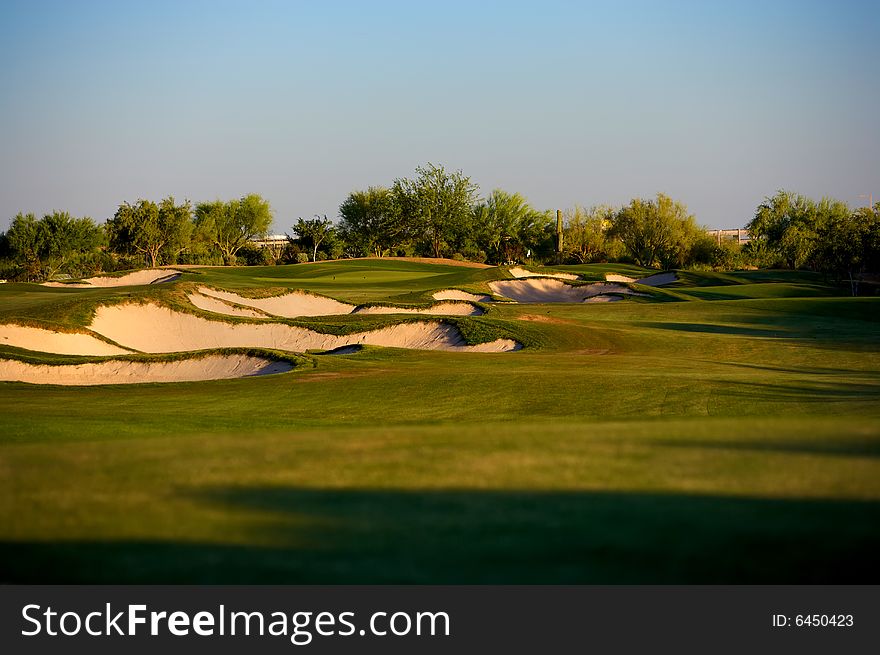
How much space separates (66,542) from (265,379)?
13.5 meters

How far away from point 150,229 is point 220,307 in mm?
57545

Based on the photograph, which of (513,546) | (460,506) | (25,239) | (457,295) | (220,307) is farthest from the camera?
(25,239)

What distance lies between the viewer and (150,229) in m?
88.0

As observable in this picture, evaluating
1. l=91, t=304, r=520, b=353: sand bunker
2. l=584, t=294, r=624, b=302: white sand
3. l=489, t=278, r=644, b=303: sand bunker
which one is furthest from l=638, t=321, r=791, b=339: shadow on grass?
l=489, t=278, r=644, b=303: sand bunker

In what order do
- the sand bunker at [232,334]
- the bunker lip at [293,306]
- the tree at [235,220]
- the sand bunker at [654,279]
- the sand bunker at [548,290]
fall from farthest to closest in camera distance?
the tree at [235,220], the sand bunker at [654,279], the sand bunker at [548,290], the bunker lip at [293,306], the sand bunker at [232,334]

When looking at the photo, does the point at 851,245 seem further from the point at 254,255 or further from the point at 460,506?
the point at 254,255

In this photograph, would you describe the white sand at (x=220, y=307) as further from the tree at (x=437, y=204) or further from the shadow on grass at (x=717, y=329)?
the tree at (x=437, y=204)

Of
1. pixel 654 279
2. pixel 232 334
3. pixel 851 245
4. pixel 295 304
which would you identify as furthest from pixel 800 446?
pixel 654 279

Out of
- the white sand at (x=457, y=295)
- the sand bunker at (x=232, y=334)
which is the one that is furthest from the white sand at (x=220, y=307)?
the white sand at (x=457, y=295)

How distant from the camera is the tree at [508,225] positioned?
360 ft

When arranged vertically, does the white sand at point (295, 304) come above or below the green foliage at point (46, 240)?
below

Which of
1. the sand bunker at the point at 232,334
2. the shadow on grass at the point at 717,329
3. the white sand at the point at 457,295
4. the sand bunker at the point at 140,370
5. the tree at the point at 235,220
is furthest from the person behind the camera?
the tree at the point at 235,220

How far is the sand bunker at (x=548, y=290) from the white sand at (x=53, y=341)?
28796 millimetres

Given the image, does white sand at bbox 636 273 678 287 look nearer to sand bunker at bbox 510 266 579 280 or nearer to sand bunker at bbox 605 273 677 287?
sand bunker at bbox 605 273 677 287
